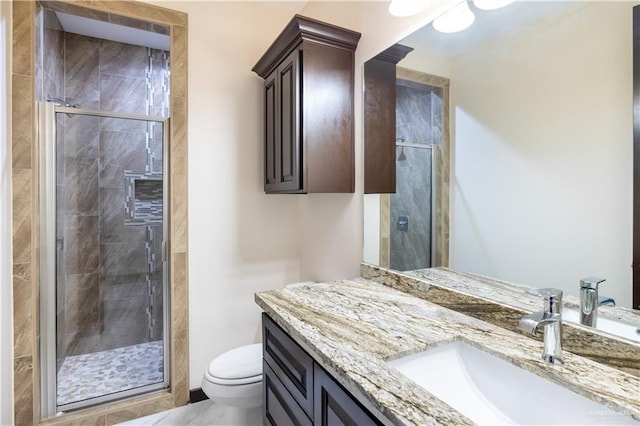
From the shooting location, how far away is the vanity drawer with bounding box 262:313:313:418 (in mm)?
990

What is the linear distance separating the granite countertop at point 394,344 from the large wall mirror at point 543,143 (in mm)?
228

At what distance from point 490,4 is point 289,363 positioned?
1435mm

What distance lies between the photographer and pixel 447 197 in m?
1.33

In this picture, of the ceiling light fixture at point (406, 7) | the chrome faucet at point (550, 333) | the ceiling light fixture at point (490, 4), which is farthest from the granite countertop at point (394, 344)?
the ceiling light fixture at point (406, 7)

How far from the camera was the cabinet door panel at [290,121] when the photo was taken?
1663mm

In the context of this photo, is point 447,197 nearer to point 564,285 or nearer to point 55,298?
point 564,285

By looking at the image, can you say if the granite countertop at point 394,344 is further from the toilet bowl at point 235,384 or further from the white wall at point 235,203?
the white wall at point 235,203

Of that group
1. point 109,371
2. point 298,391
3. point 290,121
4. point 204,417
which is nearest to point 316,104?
point 290,121

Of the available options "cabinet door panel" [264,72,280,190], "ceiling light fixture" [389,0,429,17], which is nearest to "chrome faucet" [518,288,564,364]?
"ceiling light fixture" [389,0,429,17]

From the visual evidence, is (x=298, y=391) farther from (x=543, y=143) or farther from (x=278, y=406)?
(x=543, y=143)

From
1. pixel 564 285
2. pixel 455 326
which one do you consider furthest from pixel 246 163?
pixel 564 285

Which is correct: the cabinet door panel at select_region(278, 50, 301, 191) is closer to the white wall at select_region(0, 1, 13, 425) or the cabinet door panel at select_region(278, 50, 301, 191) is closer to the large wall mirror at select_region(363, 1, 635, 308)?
the large wall mirror at select_region(363, 1, 635, 308)

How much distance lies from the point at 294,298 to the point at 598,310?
1002 millimetres

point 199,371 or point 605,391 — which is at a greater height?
point 605,391
